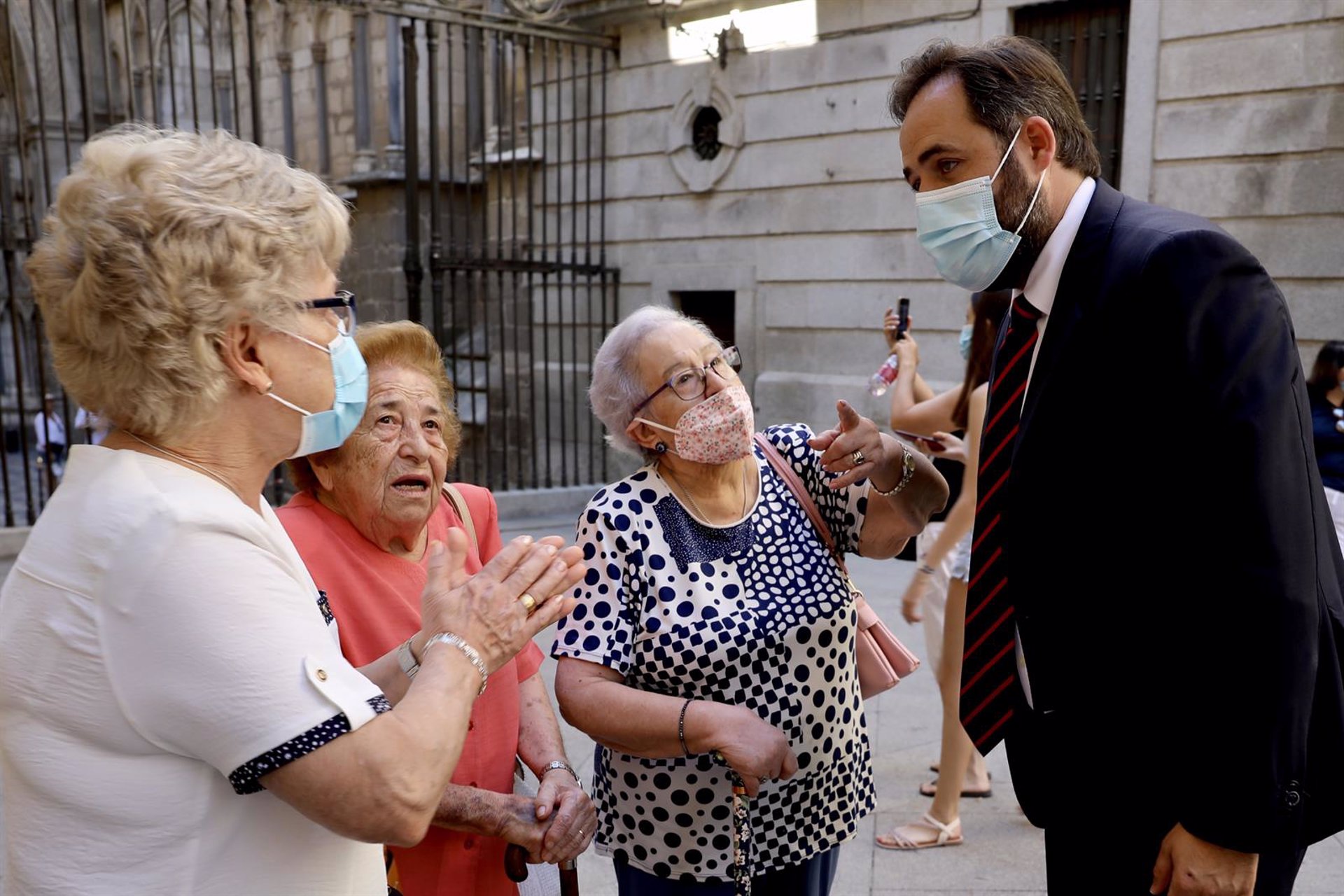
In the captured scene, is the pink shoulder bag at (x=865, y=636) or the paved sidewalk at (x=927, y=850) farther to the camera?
the paved sidewalk at (x=927, y=850)

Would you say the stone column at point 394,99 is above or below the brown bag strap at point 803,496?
above

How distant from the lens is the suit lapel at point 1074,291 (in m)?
1.83

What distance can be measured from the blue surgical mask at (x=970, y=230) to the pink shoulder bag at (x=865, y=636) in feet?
1.89

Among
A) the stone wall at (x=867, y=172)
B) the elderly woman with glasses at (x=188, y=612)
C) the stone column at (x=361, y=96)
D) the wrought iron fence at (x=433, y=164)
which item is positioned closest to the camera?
the elderly woman with glasses at (x=188, y=612)

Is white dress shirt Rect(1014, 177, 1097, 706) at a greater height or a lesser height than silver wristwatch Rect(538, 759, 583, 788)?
greater

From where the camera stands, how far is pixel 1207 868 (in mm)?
1686

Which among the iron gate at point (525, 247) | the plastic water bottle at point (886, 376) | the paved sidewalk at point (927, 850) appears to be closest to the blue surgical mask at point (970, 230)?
the paved sidewalk at point (927, 850)

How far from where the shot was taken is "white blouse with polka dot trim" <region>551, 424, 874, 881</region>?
7.22 ft

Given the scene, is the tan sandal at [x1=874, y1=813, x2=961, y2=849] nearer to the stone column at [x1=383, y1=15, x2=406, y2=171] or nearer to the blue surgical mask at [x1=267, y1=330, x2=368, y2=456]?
the blue surgical mask at [x1=267, y1=330, x2=368, y2=456]

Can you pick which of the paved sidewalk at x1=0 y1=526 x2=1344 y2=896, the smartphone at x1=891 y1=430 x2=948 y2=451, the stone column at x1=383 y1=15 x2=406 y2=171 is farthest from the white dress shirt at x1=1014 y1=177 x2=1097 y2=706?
the stone column at x1=383 y1=15 x2=406 y2=171

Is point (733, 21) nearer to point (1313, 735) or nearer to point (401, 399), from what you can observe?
point (401, 399)

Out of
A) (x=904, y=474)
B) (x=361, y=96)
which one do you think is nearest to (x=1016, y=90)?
(x=904, y=474)

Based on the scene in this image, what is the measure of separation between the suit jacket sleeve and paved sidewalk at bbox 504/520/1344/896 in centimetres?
211

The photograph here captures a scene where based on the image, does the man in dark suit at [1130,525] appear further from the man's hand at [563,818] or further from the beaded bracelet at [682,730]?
the man's hand at [563,818]
